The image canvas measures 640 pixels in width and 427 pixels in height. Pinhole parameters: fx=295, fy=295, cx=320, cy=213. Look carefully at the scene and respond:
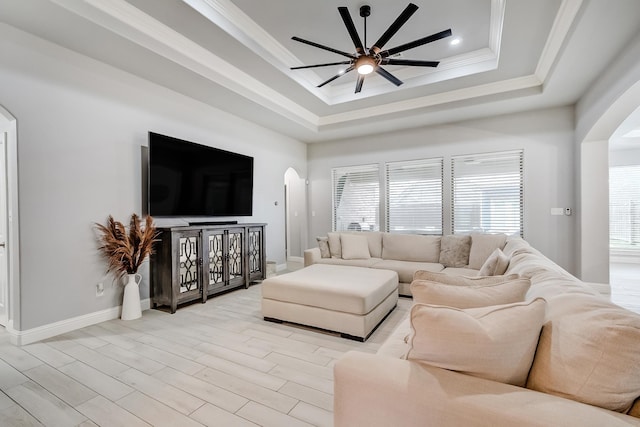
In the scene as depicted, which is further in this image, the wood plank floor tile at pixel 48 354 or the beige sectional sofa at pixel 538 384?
the wood plank floor tile at pixel 48 354

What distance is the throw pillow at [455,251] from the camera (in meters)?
4.29

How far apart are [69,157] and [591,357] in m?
4.01

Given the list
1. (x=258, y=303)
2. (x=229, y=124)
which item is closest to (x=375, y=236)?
(x=258, y=303)

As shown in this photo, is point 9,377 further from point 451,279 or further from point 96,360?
point 451,279

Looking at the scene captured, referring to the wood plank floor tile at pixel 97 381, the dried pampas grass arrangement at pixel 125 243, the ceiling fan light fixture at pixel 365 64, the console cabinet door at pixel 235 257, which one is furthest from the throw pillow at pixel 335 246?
the wood plank floor tile at pixel 97 381

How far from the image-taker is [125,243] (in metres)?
3.18

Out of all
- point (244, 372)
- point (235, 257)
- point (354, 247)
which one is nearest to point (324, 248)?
point (354, 247)

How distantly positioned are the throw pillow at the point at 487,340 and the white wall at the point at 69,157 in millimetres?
3424

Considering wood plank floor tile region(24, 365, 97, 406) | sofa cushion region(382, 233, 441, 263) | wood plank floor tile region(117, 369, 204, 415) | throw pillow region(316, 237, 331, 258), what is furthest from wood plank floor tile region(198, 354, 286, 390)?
sofa cushion region(382, 233, 441, 263)

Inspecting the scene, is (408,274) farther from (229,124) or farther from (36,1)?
(36,1)

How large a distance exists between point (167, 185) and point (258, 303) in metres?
1.88

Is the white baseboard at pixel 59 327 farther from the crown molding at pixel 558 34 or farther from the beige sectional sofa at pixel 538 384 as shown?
the crown molding at pixel 558 34

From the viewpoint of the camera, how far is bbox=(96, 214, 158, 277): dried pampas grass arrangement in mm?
3166

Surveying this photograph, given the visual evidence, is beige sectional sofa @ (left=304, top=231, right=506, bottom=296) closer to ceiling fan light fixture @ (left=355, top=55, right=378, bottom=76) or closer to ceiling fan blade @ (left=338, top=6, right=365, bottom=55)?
ceiling fan light fixture @ (left=355, top=55, right=378, bottom=76)
